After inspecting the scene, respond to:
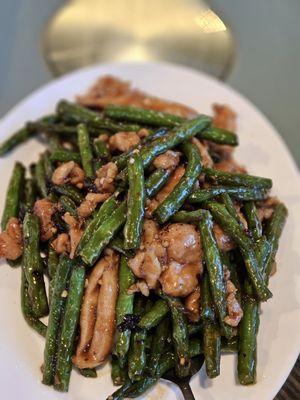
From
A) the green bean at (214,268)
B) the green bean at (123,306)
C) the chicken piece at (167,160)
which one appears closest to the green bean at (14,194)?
the green bean at (123,306)

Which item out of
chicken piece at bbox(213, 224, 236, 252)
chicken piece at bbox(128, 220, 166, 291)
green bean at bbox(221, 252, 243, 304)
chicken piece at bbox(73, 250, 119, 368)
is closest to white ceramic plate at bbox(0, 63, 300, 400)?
chicken piece at bbox(73, 250, 119, 368)

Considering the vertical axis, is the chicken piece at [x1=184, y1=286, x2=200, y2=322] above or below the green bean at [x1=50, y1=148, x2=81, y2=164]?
below

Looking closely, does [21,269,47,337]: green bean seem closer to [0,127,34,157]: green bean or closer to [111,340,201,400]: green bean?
[111,340,201,400]: green bean

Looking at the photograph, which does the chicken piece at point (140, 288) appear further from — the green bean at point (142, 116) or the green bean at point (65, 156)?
the green bean at point (142, 116)

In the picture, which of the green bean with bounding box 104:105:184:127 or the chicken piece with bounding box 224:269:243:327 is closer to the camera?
the chicken piece with bounding box 224:269:243:327

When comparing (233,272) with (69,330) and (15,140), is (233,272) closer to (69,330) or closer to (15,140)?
(69,330)

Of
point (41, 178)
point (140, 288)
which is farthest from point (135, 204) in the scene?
point (41, 178)
